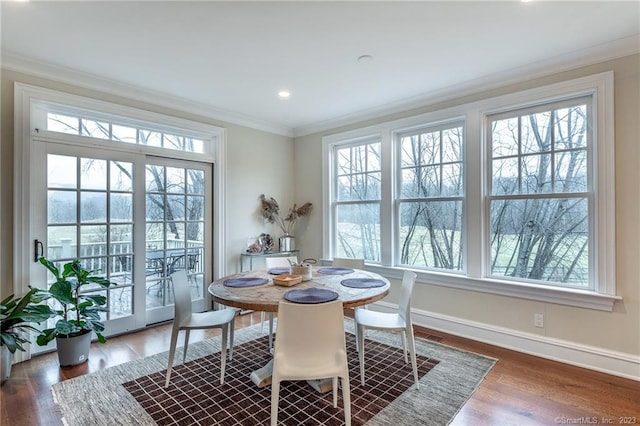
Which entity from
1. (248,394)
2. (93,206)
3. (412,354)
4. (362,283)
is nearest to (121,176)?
(93,206)

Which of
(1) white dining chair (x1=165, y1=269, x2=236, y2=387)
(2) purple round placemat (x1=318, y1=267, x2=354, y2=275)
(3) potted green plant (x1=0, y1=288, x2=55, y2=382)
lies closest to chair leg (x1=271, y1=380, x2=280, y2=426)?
(1) white dining chair (x1=165, y1=269, x2=236, y2=387)

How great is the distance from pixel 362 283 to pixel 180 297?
140cm

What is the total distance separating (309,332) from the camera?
1.73m

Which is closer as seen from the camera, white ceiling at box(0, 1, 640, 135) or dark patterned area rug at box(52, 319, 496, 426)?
dark patterned area rug at box(52, 319, 496, 426)

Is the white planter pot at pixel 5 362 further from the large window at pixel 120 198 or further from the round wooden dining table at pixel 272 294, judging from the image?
the round wooden dining table at pixel 272 294

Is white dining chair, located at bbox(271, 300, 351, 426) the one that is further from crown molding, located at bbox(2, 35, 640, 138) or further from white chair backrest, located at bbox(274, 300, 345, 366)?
crown molding, located at bbox(2, 35, 640, 138)

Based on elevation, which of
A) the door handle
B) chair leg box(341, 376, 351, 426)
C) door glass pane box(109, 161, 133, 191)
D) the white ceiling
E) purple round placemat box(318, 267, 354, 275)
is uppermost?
the white ceiling

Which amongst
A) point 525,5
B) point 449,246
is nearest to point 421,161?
point 449,246

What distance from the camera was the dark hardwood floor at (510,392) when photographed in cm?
196

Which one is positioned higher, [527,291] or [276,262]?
→ [276,262]

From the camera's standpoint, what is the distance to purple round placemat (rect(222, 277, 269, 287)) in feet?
7.86

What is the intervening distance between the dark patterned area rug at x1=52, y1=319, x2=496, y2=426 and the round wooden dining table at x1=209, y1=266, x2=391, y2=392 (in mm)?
116

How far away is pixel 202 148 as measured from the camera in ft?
13.4

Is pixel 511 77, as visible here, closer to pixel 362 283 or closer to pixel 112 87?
pixel 362 283
